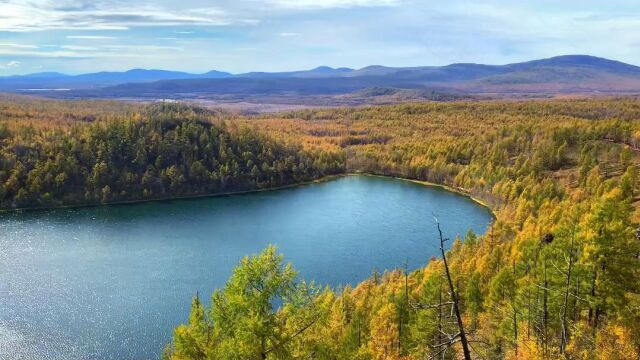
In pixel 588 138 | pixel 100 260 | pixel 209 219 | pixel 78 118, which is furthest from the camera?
pixel 78 118

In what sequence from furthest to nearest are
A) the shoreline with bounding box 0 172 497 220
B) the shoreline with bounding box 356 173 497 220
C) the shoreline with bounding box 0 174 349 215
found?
the shoreline with bounding box 356 173 497 220, the shoreline with bounding box 0 172 497 220, the shoreline with bounding box 0 174 349 215

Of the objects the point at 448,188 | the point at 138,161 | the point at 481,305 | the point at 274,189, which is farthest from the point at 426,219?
the point at 138,161

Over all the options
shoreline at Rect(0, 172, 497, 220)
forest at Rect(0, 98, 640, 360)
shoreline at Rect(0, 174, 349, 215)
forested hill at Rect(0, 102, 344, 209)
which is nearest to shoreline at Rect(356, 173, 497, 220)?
shoreline at Rect(0, 172, 497, 220)

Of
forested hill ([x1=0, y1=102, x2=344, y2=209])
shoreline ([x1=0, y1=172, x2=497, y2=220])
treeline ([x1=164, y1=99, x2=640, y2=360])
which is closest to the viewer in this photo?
treeline ([x1=164, y1=99, x2=640, y2=360])

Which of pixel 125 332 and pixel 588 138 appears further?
pixel 588 138

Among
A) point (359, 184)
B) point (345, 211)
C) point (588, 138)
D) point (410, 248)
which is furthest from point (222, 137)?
point (588, 138)

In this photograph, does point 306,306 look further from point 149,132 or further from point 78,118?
point 78,118

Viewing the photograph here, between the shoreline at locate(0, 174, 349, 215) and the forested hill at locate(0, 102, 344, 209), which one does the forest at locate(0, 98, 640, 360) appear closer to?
the forested hill at locate(0, 102, 344, 209)
